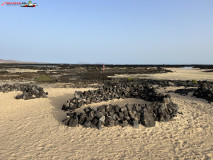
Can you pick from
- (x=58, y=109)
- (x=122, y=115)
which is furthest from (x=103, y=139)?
(x=58, y=109)

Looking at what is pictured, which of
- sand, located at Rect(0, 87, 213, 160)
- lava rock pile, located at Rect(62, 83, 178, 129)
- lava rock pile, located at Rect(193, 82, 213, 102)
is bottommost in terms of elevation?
sand, located at Rect(0, 87, 213, 160)

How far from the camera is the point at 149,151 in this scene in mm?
6355

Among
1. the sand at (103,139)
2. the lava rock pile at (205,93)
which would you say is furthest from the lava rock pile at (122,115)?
the lava rock pile at (205,93)

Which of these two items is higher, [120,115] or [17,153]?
[120,115]

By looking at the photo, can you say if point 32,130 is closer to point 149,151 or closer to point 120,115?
point 120,115

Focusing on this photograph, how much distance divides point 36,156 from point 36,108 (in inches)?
267

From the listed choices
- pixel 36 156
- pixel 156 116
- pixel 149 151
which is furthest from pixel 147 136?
pixel 36 156

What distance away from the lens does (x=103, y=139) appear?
24.0 ft

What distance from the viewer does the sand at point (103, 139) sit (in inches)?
242

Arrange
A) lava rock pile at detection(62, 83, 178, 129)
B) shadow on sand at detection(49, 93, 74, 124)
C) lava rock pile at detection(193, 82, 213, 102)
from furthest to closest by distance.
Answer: lava rock pile at detection(193, 82, 213, 102) → shadow on sand at detection(49, 93, 74, 124) → lava rock pile at detection(62, 83, 178, 129)

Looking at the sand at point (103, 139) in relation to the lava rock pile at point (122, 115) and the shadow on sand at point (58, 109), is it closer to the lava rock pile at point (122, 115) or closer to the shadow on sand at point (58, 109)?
the shadow on sand at point (58, 109)

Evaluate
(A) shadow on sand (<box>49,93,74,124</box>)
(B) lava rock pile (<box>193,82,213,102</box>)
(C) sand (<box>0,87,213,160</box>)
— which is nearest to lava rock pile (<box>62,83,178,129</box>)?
(C) sand (<box>0,87,213,160</box>)

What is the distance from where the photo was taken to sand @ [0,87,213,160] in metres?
6.14

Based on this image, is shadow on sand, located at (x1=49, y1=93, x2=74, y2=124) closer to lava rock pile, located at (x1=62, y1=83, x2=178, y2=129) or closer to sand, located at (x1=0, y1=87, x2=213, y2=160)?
sand, located at (x1=0, y1=87, x2=213, y2=160)
